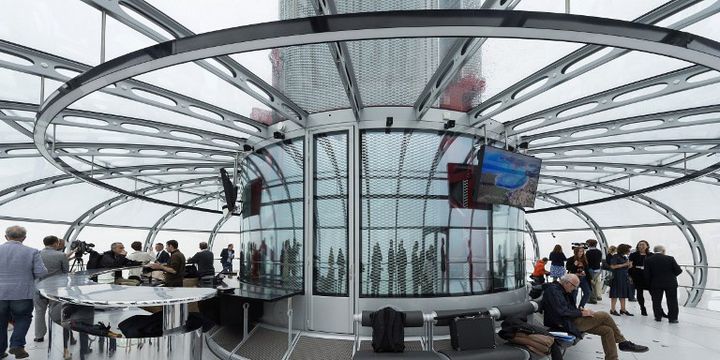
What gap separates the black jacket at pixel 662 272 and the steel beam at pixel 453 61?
662 centimetres

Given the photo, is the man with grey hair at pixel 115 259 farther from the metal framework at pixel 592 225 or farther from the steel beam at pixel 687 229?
the metal framework at pixel 592 225

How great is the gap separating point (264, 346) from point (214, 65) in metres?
4.18

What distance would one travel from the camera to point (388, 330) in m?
5.79

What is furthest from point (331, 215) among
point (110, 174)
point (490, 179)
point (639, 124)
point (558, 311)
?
point (110, 174)

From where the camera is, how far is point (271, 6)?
4988mm

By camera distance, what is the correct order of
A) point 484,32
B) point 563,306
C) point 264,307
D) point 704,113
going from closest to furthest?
1. point 484,32
2. point 563,306
3. point 704,113
4. point 264,307

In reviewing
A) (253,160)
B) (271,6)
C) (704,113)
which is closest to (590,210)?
(704,113)

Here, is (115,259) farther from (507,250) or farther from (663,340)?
(663,340)

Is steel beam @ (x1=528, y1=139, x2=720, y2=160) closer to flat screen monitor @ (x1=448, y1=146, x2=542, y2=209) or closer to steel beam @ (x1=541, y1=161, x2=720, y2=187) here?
steel beam @ (x1=541, y1=161, x2=720, y2=187)

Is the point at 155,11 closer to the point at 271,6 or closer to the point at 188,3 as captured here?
the point at 188,3

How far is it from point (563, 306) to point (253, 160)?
5970mm

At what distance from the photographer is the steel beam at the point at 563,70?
4.09 m

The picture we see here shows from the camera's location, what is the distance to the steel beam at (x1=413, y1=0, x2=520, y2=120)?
4.18 metres

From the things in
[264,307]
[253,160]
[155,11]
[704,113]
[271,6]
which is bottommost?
[264,307]
